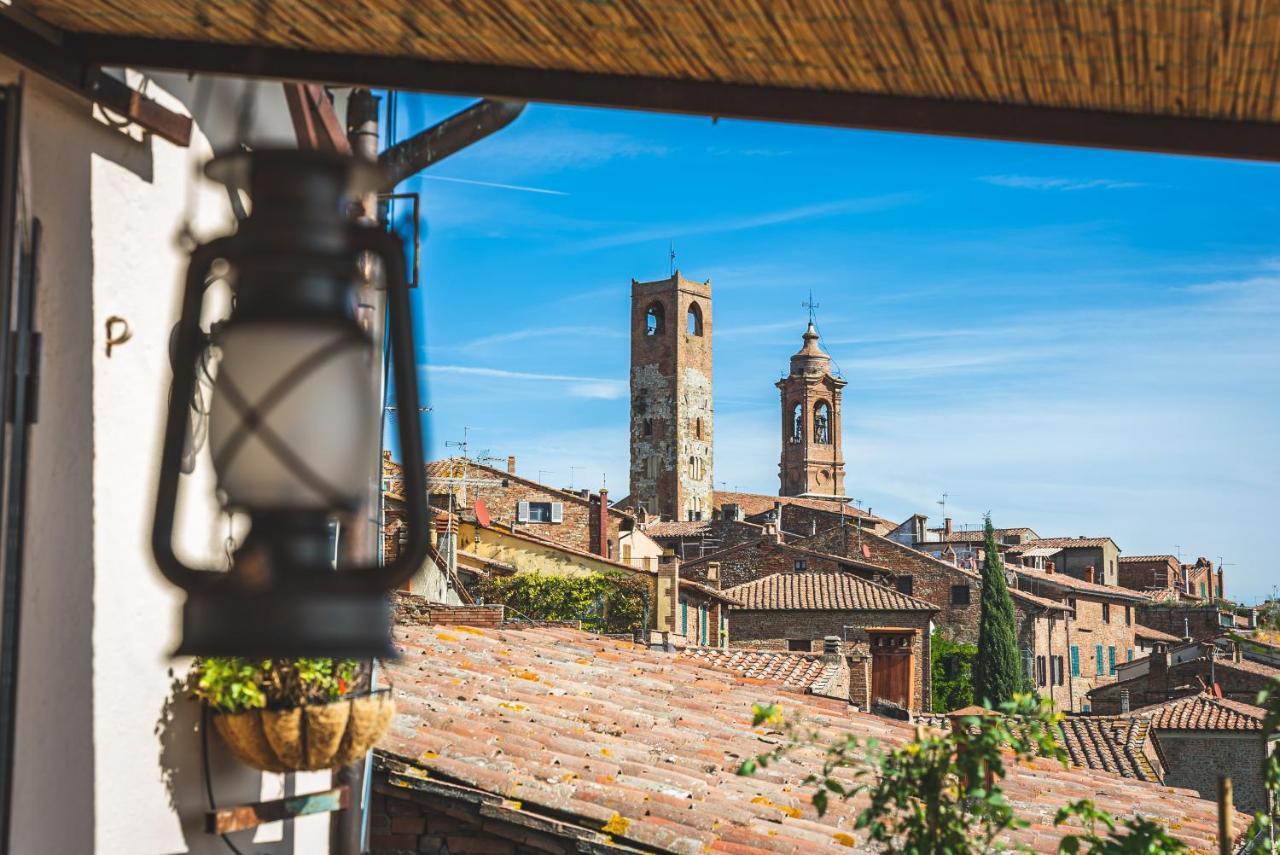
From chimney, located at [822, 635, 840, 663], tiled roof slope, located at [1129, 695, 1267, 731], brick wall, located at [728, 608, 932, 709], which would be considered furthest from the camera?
brick wall, located at [728, 608, 932, 709]

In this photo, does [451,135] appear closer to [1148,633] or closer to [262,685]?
[262,685]

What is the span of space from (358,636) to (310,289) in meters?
0.32

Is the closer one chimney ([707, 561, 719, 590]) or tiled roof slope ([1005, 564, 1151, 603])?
chimney ([707, 561, 719, 590])

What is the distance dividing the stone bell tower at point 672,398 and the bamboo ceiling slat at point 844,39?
66.0 metres

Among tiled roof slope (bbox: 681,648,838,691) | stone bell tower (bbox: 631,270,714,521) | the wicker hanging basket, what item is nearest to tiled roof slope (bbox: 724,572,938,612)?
tiled roof slope (bbox: 681,648,838,691)

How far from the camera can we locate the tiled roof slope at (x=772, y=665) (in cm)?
1566

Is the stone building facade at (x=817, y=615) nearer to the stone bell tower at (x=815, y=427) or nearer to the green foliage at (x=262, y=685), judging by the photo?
the green foliage at (x=262, y=685)

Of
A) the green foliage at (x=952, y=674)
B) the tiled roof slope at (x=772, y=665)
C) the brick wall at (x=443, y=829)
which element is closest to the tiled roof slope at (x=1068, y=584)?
the green foliage at (x=952, y=674)

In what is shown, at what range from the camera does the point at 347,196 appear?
1.28 m

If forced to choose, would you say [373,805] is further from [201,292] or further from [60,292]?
[201,292]

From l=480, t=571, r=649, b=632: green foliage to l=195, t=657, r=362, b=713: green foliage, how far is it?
2065cm

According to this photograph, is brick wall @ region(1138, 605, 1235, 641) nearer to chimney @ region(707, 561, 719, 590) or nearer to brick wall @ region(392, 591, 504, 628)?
chimney @ region(707, 561, 719, 590)

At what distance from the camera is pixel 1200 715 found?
23.6 meters

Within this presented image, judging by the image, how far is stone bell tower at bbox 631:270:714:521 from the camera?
69.2 m
